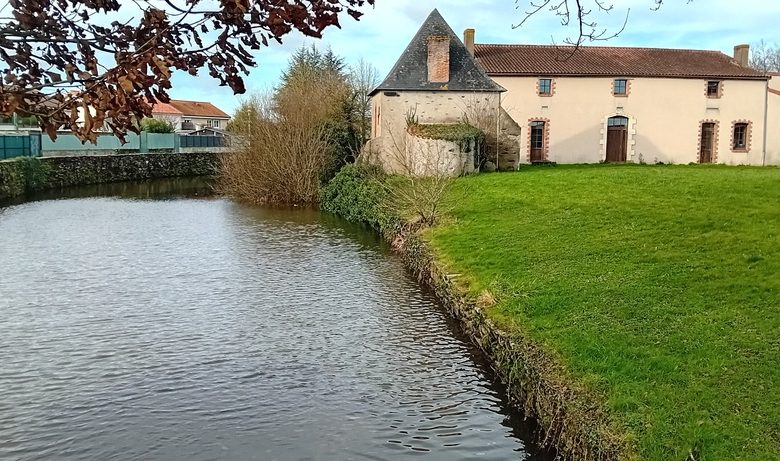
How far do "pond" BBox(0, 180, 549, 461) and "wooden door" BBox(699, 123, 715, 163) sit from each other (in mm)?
24181

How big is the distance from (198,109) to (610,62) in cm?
6702

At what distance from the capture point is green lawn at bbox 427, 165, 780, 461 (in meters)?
6.09

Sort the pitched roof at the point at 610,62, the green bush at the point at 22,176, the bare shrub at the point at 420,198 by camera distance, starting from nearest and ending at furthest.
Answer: the bare shrub at the point at 420,198, the green bush at the point at 22,176, the pitched roof at the point at 610,62

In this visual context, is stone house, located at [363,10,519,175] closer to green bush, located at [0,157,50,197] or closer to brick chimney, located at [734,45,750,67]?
brick chimney, located at [734,45,750,67]

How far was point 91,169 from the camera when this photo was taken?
4122 cm

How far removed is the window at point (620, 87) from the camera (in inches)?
1369

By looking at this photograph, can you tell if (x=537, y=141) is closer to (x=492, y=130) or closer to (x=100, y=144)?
(x=492, y=130)

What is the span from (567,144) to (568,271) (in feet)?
82.2

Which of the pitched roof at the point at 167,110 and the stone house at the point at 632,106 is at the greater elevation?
the pitched roof at the point at 167,110

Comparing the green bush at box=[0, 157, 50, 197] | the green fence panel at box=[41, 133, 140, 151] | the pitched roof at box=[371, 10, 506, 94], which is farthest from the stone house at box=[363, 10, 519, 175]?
the green bush at box=[0, 157, 50, 197]

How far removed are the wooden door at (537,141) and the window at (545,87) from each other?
1418 millimetres

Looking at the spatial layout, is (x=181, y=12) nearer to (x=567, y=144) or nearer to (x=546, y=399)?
(x=546, y=399)

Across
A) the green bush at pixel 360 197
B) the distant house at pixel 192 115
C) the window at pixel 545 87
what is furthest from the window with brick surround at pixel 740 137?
the distant house at pixel 192 115

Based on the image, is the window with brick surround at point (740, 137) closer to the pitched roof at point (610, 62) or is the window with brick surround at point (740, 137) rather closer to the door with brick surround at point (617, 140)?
the pitched roof at point (610, 62)
